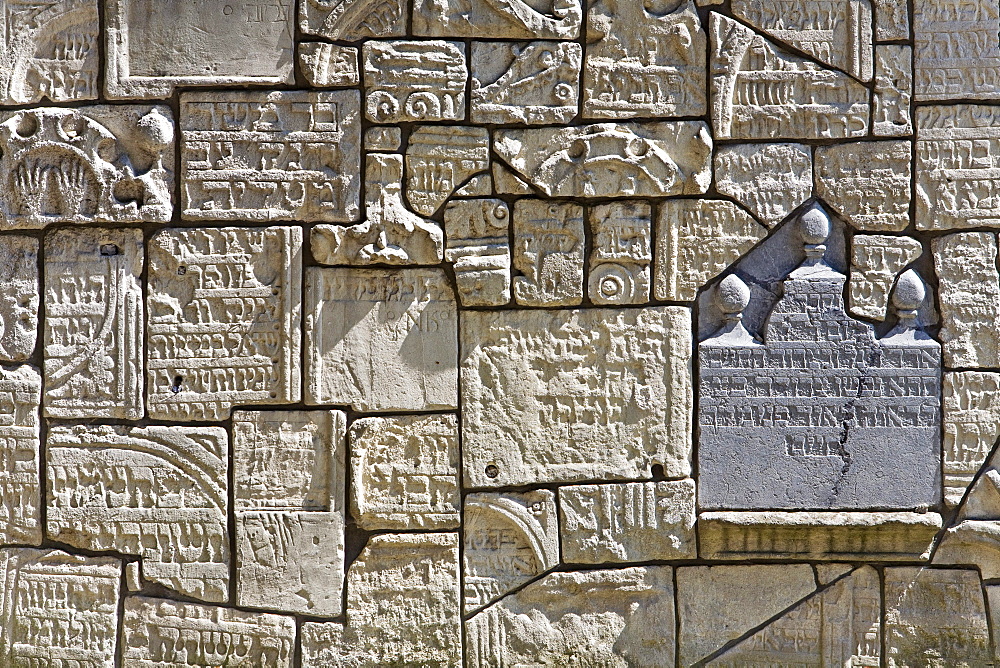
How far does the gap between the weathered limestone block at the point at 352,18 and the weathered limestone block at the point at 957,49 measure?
193cm

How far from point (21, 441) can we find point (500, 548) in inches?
73.6

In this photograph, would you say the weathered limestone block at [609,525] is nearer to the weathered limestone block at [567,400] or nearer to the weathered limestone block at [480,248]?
the weathered limestone block at [567,400]

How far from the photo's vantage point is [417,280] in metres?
3.13

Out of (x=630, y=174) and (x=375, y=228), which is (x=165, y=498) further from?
(x=630, y=174)

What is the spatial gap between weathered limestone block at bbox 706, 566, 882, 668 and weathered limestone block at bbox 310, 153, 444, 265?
194 centimetres

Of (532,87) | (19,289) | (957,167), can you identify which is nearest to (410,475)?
(532,87)

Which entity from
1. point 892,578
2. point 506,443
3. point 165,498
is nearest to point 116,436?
point 165,498

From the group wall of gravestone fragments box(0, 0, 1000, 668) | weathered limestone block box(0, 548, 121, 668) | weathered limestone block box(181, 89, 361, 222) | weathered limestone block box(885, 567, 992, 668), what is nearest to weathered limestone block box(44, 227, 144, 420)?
wall of gravestone fragments box(0, 0, 1000, 668)

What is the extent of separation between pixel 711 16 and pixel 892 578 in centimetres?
222

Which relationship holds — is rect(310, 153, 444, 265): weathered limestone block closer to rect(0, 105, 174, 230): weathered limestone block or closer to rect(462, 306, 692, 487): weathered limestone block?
rect(462, 306, 692, 487): weathered limestone block

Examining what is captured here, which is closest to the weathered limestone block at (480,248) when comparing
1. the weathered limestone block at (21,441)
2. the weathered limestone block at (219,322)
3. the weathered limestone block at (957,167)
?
the weathered limestone block at (219,322)

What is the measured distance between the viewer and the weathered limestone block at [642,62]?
310 centimetres

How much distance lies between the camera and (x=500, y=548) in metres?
3.16

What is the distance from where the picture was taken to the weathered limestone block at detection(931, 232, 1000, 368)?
10.1 feet
